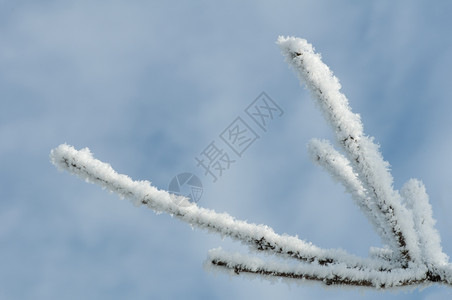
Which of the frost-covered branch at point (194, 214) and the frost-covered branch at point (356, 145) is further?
the frost-covered branch at point (194, 214)

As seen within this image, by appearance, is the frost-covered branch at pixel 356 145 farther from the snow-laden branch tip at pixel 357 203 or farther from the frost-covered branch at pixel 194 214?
the frost-covered branch at pixel 194 214

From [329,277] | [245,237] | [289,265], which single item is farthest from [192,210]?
[329,277]

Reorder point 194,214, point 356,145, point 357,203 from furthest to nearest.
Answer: point 357,203
point 194,214
point 356,145

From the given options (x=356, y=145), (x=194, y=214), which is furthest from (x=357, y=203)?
(x=194, y=214)

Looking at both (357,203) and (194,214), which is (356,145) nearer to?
(357,203)

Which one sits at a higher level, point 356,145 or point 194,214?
point 356,145

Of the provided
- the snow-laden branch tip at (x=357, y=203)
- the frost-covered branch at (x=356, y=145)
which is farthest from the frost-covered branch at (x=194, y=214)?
the frost-covered branch at (x=356, y=145)

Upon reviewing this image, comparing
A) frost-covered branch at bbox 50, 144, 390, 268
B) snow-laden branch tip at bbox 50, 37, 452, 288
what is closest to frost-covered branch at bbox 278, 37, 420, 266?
snow-laden branch tip at bbox 50, 37, 452, 288

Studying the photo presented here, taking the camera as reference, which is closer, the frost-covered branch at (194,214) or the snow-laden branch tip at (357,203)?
the snow-laden branch tip at (357,203)

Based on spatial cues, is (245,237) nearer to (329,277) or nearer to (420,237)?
(329,277)

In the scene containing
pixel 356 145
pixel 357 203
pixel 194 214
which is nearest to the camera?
pixel 356 145
